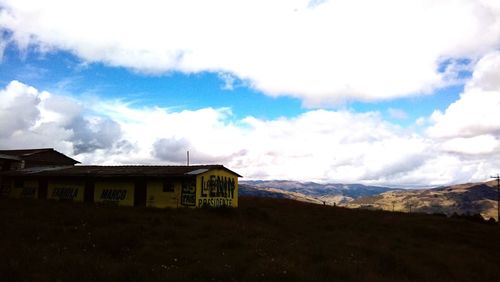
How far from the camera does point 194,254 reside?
1716cm

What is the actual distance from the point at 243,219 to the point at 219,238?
1067 centimetres

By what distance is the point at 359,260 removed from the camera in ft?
62.9

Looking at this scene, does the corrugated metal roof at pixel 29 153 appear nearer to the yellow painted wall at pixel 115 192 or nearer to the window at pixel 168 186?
the yellow painted wall at pixel 115 192

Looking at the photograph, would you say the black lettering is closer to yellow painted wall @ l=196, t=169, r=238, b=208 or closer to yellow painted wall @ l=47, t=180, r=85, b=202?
yellow painted wall @ l=196, t=169, r=238, b=208

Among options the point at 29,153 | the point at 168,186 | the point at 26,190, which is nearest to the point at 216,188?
the point at 168,186

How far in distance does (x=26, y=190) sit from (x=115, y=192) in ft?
44.8

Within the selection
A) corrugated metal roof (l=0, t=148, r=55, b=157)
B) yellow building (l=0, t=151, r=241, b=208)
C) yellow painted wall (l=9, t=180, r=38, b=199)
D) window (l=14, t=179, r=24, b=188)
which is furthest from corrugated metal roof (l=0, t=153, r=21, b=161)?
window (l=14, t=179, r=24, b=188)

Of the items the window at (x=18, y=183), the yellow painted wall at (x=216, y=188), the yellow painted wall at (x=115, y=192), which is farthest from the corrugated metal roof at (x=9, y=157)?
the yellow painted wall at (x=216, y=188)

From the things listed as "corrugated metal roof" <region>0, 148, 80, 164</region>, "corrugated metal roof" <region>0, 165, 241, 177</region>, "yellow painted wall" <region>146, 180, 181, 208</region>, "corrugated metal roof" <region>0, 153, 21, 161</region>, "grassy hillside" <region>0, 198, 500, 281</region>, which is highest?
"corrugated metal roof" <region>0, 148, 80, 164</region>

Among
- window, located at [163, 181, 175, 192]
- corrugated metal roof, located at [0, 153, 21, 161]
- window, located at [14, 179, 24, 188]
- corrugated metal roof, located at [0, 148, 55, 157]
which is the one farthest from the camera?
corrugated metal roof, located at [0, 148, 55, 157]

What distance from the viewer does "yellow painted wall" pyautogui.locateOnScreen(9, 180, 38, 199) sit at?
151 feet

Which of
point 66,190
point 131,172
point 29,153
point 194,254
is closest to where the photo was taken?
point 194,254

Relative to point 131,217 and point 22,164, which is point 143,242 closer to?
point 131,217

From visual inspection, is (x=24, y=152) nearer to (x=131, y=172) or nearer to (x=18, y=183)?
(x=18, y=183)
